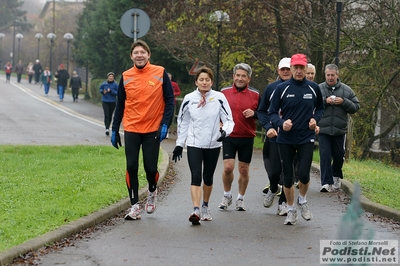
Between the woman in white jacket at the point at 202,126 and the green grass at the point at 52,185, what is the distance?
130 cm

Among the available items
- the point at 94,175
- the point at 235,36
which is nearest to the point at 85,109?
the point at 235,36

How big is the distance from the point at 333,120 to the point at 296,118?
3.57 m

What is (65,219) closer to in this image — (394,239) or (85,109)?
(394,239)

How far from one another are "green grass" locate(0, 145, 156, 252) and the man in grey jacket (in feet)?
9.22

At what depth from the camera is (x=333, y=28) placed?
76.3ft

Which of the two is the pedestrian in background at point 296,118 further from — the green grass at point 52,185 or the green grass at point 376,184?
the green grass at point 52,185

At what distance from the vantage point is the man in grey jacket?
12.8 metres

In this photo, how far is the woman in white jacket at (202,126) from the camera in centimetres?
962

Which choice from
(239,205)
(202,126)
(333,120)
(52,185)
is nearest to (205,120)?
(202,126)

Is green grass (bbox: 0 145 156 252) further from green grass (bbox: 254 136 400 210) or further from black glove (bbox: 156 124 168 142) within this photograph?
green grass (bbox: 254 136 400 210)

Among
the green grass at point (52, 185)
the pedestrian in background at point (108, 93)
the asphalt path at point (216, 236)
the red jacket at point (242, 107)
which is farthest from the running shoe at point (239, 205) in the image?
the pedestrian in background at point (108, 93)

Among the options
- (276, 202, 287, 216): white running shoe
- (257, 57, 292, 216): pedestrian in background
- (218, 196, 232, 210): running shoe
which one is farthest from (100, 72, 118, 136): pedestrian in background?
(276, 202, 287, 216): white running shoe

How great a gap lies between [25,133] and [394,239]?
17.7m

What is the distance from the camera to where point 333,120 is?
12.9 meters
